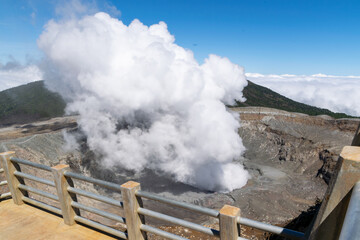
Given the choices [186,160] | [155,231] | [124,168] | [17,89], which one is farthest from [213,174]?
[17,89]

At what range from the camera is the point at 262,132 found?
33.2 meters

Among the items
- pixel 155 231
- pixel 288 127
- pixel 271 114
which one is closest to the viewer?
pixel 155 231

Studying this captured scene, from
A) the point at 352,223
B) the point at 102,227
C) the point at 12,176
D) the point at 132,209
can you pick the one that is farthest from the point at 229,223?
the point at 12,176

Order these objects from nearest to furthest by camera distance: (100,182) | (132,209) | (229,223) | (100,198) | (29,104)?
1. (229,223)
2. (132,209)
3. (100,182)
4. (100,198)
5. (29,104)

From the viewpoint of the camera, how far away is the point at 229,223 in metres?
2.75

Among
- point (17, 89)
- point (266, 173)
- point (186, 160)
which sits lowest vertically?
point (266, 173)

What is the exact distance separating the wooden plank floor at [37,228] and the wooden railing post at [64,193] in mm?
184

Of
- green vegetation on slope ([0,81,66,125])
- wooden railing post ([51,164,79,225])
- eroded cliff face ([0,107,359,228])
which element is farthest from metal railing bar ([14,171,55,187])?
green vegetation on slope ([0,81,66,125])

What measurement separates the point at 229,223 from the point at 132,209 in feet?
4.98

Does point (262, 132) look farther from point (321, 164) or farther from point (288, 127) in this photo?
point (321, 164)

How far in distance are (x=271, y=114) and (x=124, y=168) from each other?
2210 centimetres

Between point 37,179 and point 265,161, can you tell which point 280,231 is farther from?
point 265,161

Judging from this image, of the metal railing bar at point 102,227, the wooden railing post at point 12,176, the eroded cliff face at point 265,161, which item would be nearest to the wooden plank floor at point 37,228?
the metal railing bar at point 102,227

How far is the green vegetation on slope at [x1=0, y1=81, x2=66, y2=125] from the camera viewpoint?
4773 centimetres
